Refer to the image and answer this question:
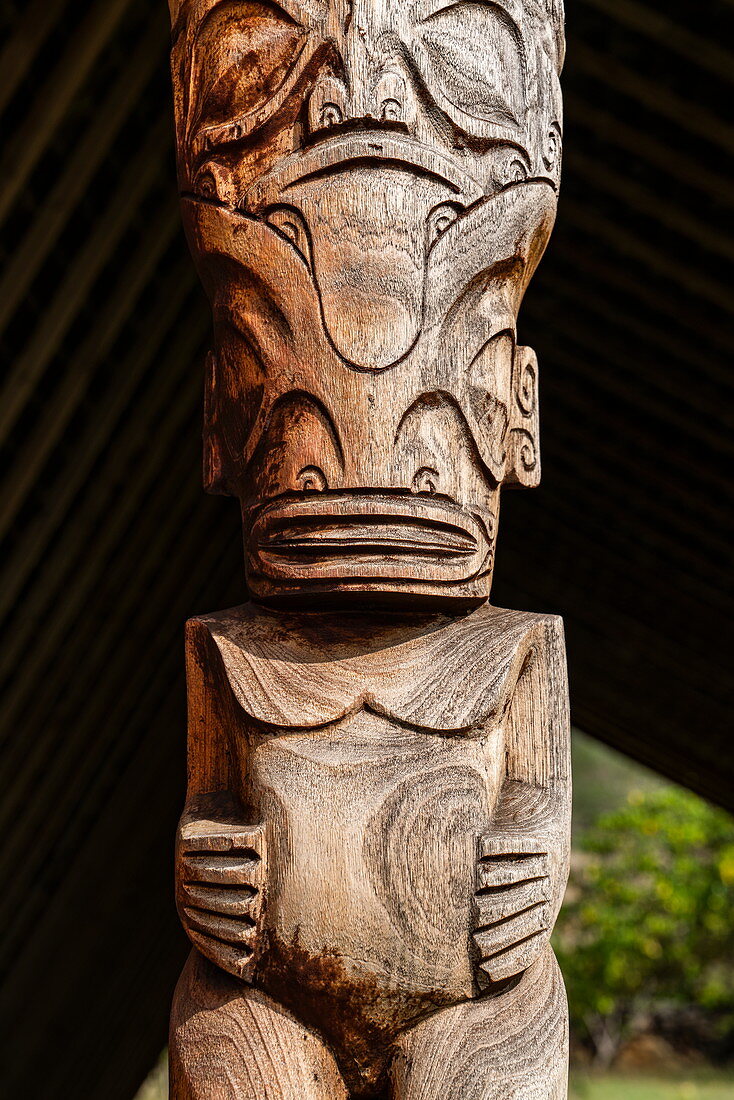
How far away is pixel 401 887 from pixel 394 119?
55.9 inches

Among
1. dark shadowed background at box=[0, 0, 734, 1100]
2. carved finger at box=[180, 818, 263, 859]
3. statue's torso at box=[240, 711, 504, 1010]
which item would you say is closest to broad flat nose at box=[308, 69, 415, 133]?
statue's torso at box=[240, 711, 504, 1010]

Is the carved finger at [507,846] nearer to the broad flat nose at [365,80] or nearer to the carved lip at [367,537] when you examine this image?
the carved lip at [367,537]

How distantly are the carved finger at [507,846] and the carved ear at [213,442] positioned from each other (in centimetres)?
88

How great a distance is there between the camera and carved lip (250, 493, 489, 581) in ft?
7.16

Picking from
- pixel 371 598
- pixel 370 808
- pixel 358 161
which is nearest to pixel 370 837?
pixel 370 808
